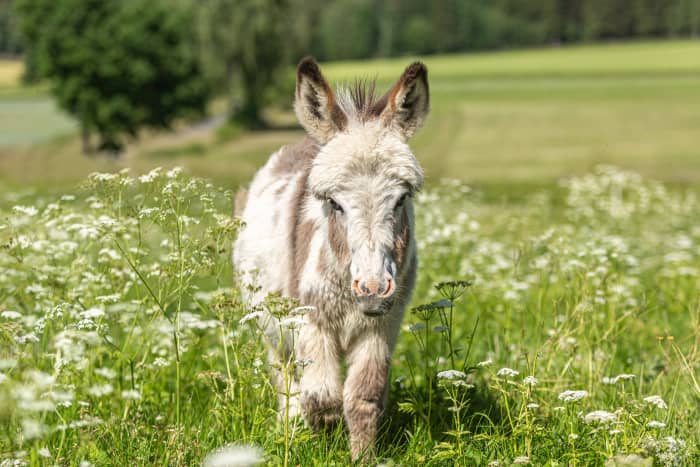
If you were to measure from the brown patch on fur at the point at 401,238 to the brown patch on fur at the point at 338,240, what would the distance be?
0.88 feet

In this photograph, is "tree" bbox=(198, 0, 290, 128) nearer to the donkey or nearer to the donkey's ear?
the donkey

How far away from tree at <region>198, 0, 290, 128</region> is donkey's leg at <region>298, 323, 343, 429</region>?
53796mm

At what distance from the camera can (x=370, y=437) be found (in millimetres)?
4664

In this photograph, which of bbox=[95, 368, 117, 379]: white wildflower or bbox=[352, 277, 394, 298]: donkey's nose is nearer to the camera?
bbox=[352, 277, 394, 298]: donkey's nose

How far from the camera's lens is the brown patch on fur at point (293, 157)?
5659 millimetres

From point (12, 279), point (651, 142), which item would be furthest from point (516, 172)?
point (12, 279)

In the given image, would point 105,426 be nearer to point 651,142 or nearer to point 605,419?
point 605,419

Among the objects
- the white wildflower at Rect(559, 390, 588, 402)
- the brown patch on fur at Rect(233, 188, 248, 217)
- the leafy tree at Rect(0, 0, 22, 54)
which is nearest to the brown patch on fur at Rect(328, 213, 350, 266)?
the white wildflower at Rect(559, 390, 588, 402)

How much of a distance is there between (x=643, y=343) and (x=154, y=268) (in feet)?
15.5

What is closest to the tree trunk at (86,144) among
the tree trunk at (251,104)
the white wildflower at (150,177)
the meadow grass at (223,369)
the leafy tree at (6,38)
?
the tree trunk at (251,104)

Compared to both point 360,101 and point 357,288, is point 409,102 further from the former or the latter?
point 357,288

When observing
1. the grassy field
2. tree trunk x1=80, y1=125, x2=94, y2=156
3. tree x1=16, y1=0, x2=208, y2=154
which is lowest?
tree trunk x1=80, y1=125, x2=94, y2=156

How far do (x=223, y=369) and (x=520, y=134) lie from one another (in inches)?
1823

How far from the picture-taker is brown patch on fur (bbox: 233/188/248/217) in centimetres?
693
